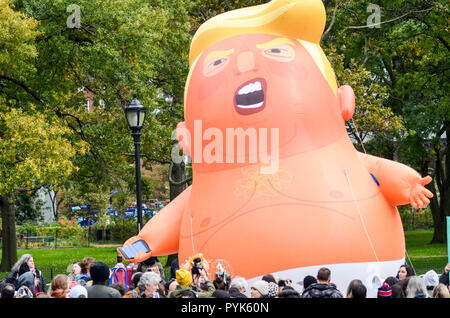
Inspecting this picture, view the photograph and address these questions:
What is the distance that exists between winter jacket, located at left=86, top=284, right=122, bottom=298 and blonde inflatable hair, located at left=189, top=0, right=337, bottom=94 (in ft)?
16.8

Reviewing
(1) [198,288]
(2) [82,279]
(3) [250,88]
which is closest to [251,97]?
(3) [250,88]

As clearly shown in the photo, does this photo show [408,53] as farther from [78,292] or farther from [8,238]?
[78,292]

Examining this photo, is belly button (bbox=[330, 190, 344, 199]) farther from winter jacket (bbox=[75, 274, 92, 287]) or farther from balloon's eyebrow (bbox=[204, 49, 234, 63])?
winter jacket (bbox=[75, 274, 92, 287])

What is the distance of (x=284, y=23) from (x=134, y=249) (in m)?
4.18

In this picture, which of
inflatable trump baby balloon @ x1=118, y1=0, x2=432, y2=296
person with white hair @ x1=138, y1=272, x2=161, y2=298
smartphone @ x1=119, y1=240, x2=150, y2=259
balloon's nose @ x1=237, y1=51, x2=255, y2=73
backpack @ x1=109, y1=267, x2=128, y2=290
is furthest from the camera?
smartphone @ x1=119, y1=240, x2=150, y2=259

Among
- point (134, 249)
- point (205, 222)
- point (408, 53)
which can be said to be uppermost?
point (408, 53)

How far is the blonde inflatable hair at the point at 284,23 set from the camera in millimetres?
10039

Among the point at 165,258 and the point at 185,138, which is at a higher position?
the point at 185,138

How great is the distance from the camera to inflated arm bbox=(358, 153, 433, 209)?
9625 millimetres

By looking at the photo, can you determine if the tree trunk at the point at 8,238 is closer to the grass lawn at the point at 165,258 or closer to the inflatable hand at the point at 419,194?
the grass lawn at the point at 165,258

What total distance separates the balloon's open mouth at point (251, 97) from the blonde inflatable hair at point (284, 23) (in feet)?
2.97

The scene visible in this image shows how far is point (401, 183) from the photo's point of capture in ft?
31.9

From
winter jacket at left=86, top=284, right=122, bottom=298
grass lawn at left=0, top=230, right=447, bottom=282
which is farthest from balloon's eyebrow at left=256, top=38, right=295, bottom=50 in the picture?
grass lawn at left=0, top=230, right=447, bottom=282

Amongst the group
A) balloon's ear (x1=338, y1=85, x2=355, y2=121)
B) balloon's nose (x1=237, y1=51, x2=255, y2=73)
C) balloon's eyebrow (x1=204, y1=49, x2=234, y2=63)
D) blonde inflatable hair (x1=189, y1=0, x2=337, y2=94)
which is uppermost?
blonde inflatable hair (x1=189, y1=0, x2=337, y2=94)
